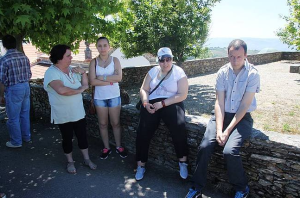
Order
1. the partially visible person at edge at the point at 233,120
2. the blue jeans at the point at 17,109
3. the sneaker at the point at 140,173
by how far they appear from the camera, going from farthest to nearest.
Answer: the blue jeans at the point at 17,109, the sneaker at the point at 140,173, the partially visible person at edge at the point at 233,120

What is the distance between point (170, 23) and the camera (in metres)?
9.35

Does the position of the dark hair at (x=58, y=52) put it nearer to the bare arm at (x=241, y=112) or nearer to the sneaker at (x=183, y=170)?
the sneaker at (x=183, y=170)

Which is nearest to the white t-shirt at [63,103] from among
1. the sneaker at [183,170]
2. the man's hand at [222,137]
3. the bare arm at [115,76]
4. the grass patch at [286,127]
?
the bare arm at [115,76]

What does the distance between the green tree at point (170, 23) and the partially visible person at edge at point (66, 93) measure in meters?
5.85

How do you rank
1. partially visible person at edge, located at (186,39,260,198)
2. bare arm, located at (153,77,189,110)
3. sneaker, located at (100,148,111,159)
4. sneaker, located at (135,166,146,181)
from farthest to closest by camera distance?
1. sneaker, located at (100,148,111,159)
2. sneaker, located at (135,166,146,181)
3. bare arm, located at (153,77,189,110)
4. partially visible person at edge, located at (186,39,260,198)

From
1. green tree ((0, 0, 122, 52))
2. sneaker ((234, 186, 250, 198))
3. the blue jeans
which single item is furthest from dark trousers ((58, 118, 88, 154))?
sneaker ((234, 186, 250, 198))

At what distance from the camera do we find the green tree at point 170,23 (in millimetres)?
9391

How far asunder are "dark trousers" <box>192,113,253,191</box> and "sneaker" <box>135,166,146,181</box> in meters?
0.89

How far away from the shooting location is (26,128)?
485cm

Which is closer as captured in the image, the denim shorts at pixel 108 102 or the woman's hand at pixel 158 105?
the woman's hand at pixel 158 105

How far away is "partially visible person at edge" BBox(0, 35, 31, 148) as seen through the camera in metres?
4.27

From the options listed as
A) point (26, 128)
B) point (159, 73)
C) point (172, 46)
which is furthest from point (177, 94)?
point (172, 46)

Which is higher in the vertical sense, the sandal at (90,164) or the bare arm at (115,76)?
the bare arm at (115,76)

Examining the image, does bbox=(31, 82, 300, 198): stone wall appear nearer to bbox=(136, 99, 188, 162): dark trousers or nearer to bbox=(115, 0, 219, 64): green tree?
bbox=(136, 99, 188, 162): dark trousers
